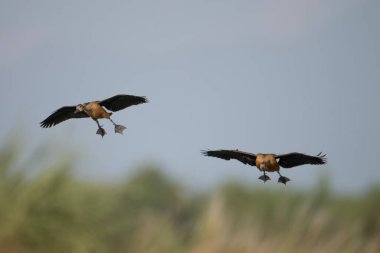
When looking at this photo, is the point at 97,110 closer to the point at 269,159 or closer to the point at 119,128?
the point at 119,128

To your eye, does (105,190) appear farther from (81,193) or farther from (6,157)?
(6,157)

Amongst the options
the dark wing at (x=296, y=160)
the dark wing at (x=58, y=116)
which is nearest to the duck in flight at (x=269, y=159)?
the dark wing at (x=296, y=160)

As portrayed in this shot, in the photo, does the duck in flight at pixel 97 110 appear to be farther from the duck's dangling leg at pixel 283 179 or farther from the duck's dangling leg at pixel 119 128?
the duck's dangling leg at pixel 283 179

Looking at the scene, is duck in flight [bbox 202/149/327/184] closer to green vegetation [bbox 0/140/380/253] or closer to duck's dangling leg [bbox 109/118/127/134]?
duck's dangling leg [bbox 109/118/127/134]

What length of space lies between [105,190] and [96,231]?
91 centimetres

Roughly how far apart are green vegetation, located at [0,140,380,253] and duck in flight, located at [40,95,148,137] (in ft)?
24.7

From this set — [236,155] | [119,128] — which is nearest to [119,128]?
[119,128]

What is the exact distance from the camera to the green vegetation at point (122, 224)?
587 inches

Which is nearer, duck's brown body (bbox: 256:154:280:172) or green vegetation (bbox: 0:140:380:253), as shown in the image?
duck's brown body (bbox: 256:154:280:172)

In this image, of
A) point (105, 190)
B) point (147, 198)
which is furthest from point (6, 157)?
point (147, 198)

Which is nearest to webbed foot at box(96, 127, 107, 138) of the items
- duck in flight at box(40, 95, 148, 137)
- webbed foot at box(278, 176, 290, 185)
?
duck in flight at box(40, 95, 148, 137)

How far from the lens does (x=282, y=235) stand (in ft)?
54.0

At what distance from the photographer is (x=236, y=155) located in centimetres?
682

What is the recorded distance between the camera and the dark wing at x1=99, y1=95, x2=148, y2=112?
22.0 feet
